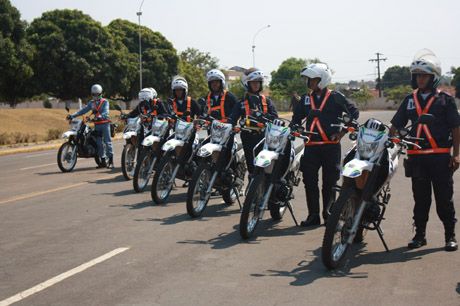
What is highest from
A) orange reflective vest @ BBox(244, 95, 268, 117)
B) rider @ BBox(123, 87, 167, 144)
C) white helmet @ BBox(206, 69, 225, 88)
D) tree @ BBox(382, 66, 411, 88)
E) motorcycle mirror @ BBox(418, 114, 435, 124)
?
tree @ BBox(382, 66, 411, 88)

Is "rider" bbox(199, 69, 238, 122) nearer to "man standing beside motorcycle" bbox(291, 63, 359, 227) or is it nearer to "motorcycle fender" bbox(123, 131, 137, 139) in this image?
"man standing beside motorcycle" bbox(291, 63, 359, 227)

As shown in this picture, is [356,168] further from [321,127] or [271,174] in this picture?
[321,127]

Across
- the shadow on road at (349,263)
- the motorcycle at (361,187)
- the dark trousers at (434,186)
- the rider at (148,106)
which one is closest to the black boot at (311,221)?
the shadow on road at (349,263)

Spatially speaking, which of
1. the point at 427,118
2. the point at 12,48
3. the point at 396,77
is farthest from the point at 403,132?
the point at 396,77

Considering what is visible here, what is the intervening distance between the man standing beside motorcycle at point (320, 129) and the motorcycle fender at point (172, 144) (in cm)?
237

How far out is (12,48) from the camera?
135 feet

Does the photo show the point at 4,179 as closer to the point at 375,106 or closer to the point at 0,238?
the point at 0,238

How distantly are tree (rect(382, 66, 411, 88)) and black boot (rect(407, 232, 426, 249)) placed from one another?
154 meters

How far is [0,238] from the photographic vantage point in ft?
27.7

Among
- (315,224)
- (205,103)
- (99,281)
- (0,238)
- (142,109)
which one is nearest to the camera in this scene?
(99,281)

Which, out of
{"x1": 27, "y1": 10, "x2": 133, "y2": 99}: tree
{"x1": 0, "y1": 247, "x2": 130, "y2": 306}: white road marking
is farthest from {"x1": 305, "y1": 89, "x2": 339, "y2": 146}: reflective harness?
{"x1": 27, "y1": 10, "x2": 133, "y2": 99}: tree

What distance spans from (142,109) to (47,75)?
3964cm

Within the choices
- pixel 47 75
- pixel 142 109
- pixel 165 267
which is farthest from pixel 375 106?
pixel 165 267

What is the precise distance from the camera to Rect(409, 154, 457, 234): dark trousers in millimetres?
7516
